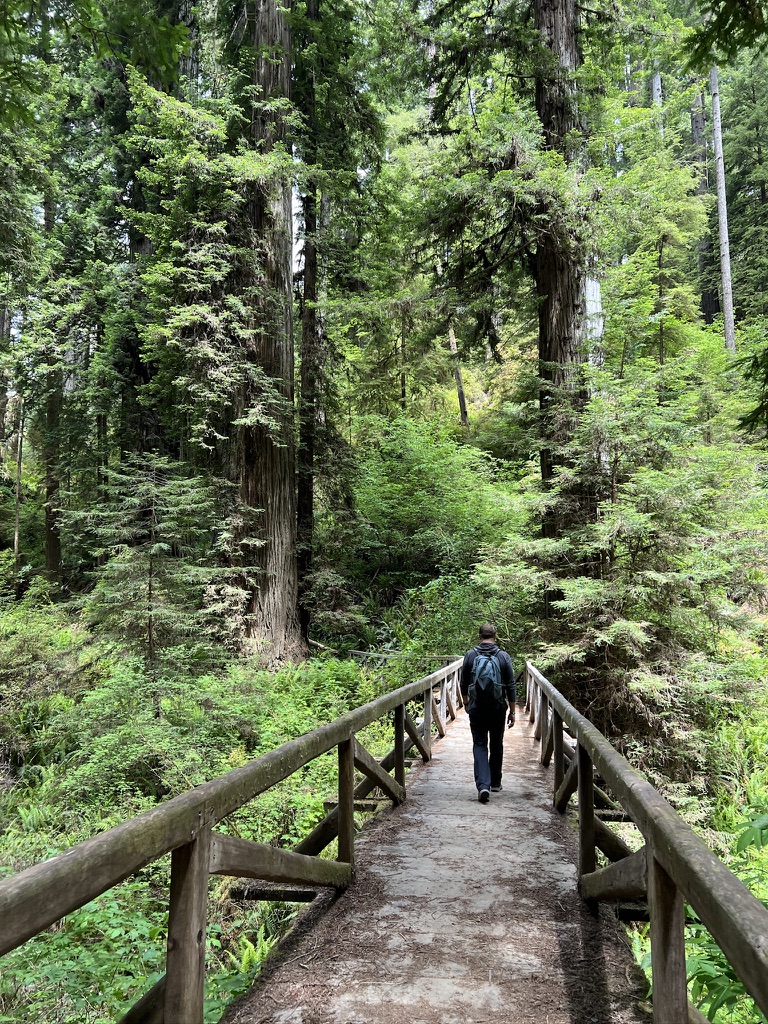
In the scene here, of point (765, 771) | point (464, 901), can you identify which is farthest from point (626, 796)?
point (765, 771)

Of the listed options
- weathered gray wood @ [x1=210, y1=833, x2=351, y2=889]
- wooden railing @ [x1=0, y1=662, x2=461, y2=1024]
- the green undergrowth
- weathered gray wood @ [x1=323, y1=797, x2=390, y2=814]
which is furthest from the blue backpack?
wooden railing @ [x1=0, y1=662, x2=461, y2=1024]

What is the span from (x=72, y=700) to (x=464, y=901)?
10.2 m

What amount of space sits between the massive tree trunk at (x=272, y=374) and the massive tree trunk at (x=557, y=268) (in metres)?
4.40

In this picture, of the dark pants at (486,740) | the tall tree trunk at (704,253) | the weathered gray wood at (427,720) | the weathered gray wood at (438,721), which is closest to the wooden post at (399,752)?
the dark pants at (486,740)

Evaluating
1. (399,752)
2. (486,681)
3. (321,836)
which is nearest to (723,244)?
(486,681)

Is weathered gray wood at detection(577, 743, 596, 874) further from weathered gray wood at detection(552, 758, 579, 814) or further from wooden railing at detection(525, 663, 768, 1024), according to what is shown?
weathered gray wood at detection(552, 758, 579, 814)

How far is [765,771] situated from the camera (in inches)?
365

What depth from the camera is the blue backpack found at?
20.0 ft

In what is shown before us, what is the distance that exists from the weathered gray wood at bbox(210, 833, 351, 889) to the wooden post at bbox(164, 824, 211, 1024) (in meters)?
0.14

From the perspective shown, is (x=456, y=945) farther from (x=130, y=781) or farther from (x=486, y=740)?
(x=130, y=781)

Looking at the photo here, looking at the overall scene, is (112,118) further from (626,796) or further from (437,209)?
(626,796)

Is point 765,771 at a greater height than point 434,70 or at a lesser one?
lesser

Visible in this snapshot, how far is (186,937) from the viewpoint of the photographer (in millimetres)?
2037

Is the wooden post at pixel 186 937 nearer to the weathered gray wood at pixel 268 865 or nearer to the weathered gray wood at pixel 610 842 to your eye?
the weathered gray wood at pixel 268 865
